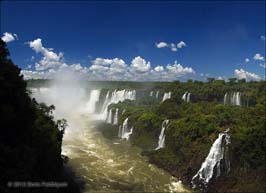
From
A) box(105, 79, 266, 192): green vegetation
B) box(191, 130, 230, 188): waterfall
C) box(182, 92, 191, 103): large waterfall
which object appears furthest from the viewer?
box(182, 92, 191, 103): large waterfall

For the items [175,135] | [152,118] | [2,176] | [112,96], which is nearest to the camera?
[2,176]

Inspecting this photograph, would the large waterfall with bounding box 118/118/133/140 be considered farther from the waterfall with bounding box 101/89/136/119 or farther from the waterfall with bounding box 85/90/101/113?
the waterfall with bounding box 85/90/101/113

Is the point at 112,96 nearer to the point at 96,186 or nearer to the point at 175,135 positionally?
the point at 175,135

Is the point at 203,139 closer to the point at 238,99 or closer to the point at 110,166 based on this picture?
the point at 110,166

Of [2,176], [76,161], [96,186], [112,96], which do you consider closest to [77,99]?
[112,96]

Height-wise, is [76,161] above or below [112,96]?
below

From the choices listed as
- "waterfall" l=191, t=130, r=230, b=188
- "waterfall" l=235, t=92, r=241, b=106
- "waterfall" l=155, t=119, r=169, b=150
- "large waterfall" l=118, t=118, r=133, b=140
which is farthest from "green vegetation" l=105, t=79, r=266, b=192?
"waterfall" l=235, t=92, r=241, b=106

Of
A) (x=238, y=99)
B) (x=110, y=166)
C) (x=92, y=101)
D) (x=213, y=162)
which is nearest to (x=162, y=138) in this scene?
(x=110, y=166)
